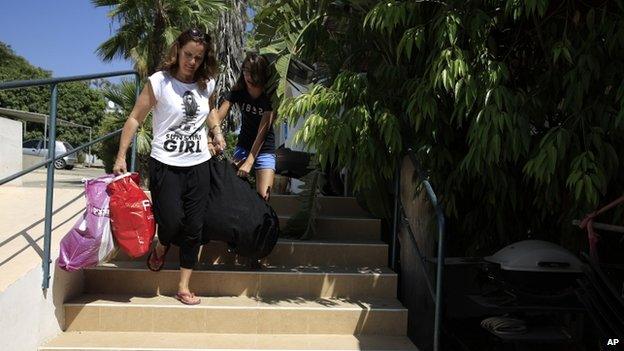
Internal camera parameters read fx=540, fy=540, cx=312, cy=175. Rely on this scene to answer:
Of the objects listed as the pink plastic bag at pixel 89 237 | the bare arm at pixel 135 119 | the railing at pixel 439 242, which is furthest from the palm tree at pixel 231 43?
the pink plastic bag at pixel 89 237

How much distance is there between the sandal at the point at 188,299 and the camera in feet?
11.8

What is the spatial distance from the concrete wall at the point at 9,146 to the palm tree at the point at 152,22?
5158mm

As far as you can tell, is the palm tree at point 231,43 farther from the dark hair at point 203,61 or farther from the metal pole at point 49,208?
the metal pole at point 49,208

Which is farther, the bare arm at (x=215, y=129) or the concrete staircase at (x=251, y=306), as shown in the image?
the bare arm at (x=215, y=129)

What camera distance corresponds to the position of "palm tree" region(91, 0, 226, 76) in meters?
12.1

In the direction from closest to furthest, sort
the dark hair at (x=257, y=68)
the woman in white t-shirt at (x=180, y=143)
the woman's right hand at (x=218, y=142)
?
1. the woman in white t-shirt at (x=180, y=143)
2. the woman's right hand at (x=218, y=142)
3. the dark hair at (x=257, y=68)

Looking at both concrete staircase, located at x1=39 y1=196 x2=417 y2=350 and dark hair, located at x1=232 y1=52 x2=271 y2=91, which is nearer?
concrete staircase, located at x1=39 y1=196 x2=417 y2=350

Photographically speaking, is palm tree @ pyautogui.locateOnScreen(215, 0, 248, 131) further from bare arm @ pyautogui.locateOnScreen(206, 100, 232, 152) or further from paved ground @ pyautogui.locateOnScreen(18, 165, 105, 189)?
bare arm @ pyautogui.locateOnScreen(206, 100, 232, 152)

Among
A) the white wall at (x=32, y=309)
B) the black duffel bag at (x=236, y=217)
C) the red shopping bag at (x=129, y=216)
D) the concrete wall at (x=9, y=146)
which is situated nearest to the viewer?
the white wall at (x=32, y=309)

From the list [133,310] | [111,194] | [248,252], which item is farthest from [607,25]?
[133,310]

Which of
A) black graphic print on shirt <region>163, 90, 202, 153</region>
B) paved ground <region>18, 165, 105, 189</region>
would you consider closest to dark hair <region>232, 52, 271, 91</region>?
black graphic print on shirt <region>163, 90, 202, 153</region>

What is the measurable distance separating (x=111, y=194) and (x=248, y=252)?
103cm

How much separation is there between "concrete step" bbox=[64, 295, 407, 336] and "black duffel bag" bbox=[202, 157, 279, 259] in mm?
400

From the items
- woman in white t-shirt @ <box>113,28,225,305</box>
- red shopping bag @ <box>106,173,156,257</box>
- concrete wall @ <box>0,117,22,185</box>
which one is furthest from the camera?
concrete wall @ <box>0,117,22,185</box>
